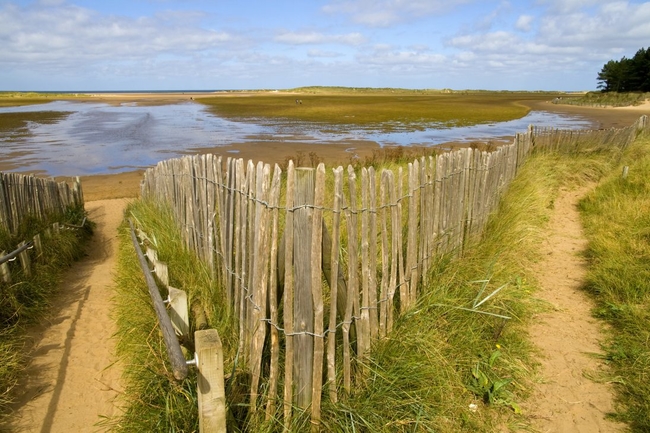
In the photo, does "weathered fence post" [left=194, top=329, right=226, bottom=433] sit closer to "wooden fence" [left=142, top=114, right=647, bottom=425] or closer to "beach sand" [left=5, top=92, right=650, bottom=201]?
"wooden fence" [left=142, top=114, right=647, bottom=425]

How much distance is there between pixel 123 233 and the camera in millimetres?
7727

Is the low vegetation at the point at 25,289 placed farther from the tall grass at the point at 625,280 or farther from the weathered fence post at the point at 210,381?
the tall grass at the point at 625,280

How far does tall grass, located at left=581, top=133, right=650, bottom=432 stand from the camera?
135 inches

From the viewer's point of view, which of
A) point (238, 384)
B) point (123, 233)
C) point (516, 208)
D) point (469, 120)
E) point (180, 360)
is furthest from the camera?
point (469, 120)

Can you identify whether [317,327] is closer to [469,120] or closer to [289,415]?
[289,415]

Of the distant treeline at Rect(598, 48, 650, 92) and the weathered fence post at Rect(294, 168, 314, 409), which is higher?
the distant treeline at Rect(598, 48, 650, 92)

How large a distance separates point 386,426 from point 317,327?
76 cm

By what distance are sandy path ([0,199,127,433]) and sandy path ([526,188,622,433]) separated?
11.1 feet

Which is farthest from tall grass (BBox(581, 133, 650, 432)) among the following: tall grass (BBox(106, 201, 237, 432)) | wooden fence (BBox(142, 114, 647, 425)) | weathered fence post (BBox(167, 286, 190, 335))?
weathered fence post (BBox(167, 286, 190, 335))

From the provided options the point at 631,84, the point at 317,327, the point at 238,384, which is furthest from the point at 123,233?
the point at 631,84

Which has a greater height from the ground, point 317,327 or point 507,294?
point 317,327

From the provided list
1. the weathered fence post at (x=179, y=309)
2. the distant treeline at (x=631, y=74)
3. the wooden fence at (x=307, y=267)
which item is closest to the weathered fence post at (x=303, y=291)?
the wooden fence at (x=307, y=267)

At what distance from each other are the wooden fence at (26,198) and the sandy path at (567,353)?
6870mm

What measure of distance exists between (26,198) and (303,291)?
20.0 ft
